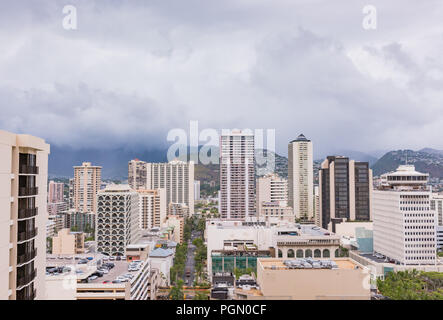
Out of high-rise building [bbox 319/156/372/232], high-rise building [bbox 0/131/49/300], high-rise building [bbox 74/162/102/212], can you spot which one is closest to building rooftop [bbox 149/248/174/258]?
high-rise building [bbox 74/162/102/212]

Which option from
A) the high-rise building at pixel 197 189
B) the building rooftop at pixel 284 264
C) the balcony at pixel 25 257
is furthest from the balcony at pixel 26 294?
the high-rise building at pixel 197 189

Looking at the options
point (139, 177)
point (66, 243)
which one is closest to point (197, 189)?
point (139, 177)

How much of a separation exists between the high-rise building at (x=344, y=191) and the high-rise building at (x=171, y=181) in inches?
269

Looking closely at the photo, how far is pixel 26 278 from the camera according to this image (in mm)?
2416

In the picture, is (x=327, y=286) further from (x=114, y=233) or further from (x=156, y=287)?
(x=114, y=233)

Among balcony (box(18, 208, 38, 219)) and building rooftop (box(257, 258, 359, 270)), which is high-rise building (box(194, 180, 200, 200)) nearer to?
building rooftop (box(257, 258, 359, 270))

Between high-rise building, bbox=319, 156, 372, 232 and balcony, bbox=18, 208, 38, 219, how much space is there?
13.1m

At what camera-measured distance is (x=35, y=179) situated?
8.56 feet

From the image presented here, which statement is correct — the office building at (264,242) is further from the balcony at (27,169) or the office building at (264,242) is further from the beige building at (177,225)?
the balcony at (27,169)

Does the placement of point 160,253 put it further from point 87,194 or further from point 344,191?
point 344,191

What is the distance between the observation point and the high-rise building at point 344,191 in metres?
14.5

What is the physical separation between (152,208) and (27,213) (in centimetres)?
969
